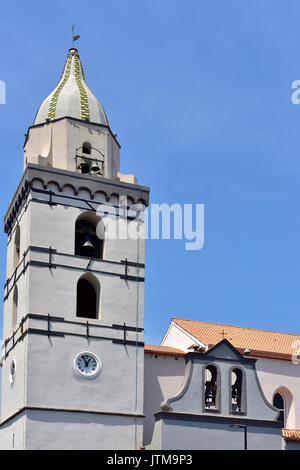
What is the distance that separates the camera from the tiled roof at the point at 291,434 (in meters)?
39.3

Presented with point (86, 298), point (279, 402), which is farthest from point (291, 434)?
point (86, 298)

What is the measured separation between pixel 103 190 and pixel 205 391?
992cm

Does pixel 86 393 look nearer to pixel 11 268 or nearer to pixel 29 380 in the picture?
pixel 29 380

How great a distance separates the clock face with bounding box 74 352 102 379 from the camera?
36.5 metres

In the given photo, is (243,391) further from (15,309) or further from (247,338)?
(15,309)

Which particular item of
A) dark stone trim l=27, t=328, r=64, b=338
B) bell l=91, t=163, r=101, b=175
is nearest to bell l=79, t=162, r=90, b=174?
bell l=91, t=163, r=101, b=175

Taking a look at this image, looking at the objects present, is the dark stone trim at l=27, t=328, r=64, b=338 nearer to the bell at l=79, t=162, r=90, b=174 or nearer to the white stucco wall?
the white stucco wall

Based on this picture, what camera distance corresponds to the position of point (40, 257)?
37.2 meters

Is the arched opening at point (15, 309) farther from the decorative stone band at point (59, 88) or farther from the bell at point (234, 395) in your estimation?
the bell at point (234, 395)

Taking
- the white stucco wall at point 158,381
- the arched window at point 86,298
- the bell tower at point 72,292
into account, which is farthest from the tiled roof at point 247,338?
the arched window at point 86,298

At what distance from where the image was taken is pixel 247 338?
144 ft

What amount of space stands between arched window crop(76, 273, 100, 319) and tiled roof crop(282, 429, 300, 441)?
1024 cm

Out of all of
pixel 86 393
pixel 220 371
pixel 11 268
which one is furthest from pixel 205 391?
pixel 11 268

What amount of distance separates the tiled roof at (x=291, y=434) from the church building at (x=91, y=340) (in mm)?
112
